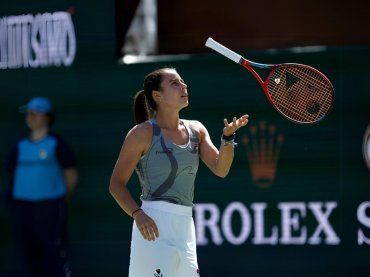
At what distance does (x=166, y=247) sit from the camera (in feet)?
14.6

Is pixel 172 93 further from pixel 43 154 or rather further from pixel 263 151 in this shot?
pixel 43 154

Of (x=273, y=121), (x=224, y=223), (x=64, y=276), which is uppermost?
(x=273, y=121)

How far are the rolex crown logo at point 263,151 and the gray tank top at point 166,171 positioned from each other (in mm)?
2558

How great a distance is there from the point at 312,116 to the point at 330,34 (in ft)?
6.59

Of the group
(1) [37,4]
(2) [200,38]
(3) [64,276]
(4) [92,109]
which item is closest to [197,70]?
(2) [200,38]

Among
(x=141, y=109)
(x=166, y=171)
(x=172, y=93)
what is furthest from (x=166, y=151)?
(x=141, y=109)

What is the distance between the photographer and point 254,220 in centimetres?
714

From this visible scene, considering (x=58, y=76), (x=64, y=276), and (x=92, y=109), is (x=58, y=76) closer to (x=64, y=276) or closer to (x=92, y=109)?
(x=92, y=109)

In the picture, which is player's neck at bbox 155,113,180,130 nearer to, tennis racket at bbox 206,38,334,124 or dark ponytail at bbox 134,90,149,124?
dark ponytail at bbox 134,90,149,124

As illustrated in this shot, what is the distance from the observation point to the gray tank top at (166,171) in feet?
14.9

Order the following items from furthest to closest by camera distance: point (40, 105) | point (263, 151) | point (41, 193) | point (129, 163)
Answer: point (40, 105) < point (41, 193) < point (263, 151) < point (129, 163)

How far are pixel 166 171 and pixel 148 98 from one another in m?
0.45

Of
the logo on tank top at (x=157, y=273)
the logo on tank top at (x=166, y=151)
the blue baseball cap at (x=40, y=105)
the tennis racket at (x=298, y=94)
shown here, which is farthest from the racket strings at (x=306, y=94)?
the blue baseball cap at (x=40, y=105)

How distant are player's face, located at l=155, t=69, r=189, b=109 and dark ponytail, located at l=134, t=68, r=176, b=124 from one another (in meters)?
0.04
